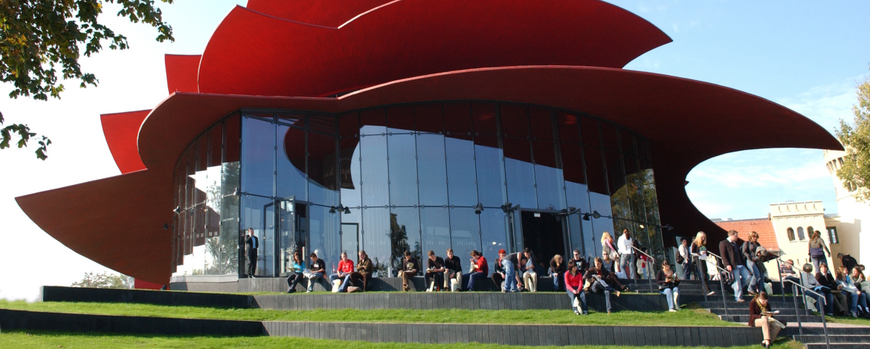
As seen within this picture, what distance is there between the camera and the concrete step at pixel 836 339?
990cm

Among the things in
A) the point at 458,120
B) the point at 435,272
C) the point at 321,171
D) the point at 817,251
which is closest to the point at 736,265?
the point at 817,251

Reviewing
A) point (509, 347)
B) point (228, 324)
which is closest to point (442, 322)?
point (509, 347)

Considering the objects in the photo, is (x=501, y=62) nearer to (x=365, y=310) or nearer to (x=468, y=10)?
(x=468, y=10)

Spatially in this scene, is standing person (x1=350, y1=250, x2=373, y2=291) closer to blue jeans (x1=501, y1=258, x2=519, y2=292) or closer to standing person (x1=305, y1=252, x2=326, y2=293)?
standing person (x1=305, y1=252, x2=326, y2=293)

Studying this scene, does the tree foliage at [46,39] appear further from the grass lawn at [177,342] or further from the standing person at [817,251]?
the standing person at [817,251]

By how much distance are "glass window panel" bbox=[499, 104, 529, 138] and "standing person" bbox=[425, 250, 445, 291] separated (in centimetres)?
683

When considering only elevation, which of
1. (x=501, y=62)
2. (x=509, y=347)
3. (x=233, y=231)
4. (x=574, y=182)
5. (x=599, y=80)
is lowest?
(x=509, y=347)

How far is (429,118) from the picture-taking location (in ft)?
60.5

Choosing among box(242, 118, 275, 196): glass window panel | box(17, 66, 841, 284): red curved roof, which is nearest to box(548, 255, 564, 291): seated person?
box(17, 66, 841, 284): red curved roof

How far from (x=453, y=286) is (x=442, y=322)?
270cm

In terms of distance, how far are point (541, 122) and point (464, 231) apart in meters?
4.58

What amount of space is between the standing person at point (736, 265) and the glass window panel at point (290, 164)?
11061mm

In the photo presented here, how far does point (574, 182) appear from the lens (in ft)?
63.6

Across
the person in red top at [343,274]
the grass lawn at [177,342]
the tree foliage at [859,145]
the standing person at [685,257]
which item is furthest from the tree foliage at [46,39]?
the tree foliage at [859,145]
